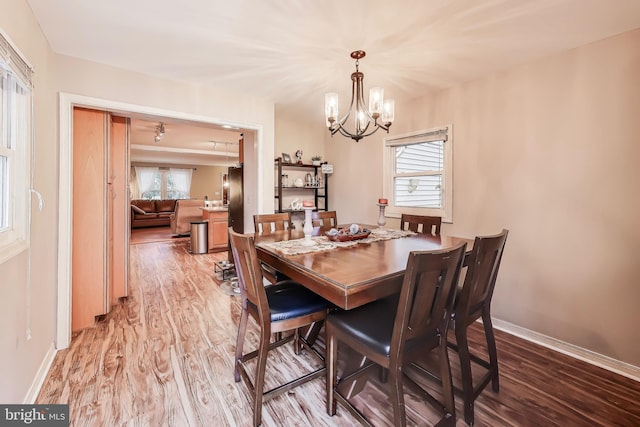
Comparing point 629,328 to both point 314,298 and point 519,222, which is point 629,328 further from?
point 314,298

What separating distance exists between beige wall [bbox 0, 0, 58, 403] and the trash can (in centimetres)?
338

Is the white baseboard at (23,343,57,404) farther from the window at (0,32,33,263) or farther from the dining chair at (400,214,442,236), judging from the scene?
the dining chair at (400,214,442,236)

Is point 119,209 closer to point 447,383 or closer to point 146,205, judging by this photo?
point 447,383

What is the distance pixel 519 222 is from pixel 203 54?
3.05 m

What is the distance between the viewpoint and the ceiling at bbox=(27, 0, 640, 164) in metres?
1.65

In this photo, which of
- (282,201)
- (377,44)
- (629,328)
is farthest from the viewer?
(282,201)

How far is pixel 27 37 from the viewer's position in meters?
1.58

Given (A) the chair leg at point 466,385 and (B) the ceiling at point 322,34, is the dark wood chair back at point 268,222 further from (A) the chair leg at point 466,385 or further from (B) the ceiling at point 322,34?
(A) the chair leg at point 466,385

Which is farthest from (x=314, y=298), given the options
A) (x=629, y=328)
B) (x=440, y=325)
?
(x=629, y=328)

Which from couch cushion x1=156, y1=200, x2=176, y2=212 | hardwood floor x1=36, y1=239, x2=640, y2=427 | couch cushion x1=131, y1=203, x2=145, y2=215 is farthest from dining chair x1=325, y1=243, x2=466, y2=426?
couch cushion x1=156, y1=200, x2=176, y2=212

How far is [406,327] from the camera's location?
1159 millimetres

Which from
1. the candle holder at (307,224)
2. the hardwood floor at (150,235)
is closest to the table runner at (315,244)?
the candle holder at (307,224)

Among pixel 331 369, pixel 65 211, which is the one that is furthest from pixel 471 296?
Result: pixel 65 211

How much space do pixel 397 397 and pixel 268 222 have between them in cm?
190
